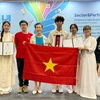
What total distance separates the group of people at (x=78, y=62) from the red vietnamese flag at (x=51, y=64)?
0.18 meters

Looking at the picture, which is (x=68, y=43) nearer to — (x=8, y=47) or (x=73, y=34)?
(x=73, y=34)

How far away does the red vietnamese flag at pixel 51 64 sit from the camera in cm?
363

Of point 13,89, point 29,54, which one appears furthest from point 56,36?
point 13,89

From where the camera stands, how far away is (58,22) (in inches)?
152

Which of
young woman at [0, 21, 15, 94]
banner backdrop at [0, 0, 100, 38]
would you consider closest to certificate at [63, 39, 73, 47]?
young woman at [0, 21, 15, 94]

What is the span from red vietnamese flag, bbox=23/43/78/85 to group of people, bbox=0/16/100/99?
0.18 meters

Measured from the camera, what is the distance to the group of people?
3.62m

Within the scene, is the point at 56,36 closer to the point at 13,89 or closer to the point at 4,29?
the point at 4,29

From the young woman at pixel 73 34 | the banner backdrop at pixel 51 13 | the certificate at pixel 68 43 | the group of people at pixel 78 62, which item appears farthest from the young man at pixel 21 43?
the banner backdrop at pixel 51 13

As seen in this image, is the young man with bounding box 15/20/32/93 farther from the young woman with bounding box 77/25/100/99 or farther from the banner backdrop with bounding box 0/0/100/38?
the banner backdrop with bounding box 0/0/100/38

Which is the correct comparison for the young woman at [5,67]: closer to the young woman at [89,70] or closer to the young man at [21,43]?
the young man at [21,43]

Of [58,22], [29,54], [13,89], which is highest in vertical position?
[58,22]

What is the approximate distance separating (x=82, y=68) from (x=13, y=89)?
156 centimetres

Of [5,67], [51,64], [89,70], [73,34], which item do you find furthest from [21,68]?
[89,70]
